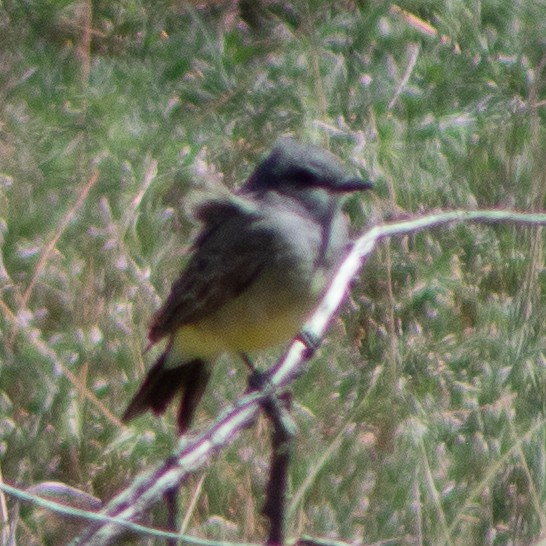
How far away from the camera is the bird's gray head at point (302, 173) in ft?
12.1

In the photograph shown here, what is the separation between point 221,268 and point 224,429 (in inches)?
53.5

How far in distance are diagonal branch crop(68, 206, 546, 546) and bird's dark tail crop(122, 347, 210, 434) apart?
0.45ft

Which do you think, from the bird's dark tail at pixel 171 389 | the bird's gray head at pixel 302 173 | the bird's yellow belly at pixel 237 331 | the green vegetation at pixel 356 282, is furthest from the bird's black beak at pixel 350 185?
the bird's dark tail at pixel 171 389

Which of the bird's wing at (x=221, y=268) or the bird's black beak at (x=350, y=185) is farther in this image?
the bird's wing at (x=221, y=268)

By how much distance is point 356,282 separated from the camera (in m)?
4.21

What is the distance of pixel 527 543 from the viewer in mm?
3217

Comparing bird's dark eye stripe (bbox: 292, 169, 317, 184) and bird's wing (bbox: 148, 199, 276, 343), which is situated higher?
bird's dark eye stripe (bbox: 292, 169, 317, 184)

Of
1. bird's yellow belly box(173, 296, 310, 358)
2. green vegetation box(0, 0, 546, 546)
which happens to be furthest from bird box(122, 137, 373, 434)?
green vegetation box(0, 0, 546, 546)

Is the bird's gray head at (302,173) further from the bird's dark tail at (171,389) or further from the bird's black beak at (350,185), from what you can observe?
the bird's dark tail at (171,389)

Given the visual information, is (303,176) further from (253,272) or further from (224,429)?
(224,429)

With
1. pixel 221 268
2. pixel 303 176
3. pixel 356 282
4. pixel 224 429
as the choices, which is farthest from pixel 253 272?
pixel 224 429

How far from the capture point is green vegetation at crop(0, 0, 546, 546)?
338 cm

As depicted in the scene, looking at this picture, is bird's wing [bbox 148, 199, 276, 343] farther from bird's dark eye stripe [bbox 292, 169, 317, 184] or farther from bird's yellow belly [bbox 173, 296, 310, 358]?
bird's dark eye stripe [bbox 292, 169, 317, 184]

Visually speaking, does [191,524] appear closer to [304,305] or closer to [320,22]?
[304,305]
